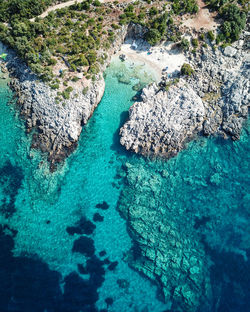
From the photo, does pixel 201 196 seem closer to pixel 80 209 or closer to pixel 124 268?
pixel 124 268

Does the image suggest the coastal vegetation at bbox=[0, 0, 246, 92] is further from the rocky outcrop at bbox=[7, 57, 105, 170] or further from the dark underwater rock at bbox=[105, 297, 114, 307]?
the dark underwater rock at bbox=[105, 297, 114, 307]

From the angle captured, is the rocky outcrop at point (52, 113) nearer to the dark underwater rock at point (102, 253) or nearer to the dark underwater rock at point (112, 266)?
the dark underwater rock at point (102, 253)

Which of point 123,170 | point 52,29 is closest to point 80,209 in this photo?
point 123,170

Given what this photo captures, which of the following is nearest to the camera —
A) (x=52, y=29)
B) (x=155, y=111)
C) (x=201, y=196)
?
(x=201, y=196)

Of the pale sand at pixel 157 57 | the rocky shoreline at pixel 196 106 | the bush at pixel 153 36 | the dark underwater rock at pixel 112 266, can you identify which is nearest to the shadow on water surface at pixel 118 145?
the rocky shoreline at pixel 196 106

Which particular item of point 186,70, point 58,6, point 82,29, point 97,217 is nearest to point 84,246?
point 97,217

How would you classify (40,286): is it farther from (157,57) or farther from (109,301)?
(157,57)
